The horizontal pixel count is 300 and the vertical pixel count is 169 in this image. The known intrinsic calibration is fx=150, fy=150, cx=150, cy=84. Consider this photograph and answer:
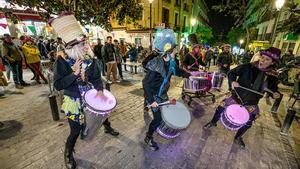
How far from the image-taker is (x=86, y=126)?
8.09ft

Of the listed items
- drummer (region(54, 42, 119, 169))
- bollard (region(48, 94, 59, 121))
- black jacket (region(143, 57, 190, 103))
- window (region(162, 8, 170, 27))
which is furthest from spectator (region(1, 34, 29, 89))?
window (region(162, 8, 170, 27))

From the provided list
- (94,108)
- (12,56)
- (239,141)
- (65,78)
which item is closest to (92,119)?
(94,108)

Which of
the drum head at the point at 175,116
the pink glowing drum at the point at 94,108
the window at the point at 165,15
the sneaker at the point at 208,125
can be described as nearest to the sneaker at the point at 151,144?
the drum head at the point at 175,116

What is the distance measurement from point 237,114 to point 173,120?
4.82 feet

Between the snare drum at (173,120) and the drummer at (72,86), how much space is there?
104 cm

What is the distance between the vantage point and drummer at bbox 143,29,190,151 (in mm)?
2387

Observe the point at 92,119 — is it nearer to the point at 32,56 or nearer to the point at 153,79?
the point at 153,79

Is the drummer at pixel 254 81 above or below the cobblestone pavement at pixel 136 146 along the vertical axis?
above

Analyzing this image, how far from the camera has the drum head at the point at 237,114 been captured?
9.52ft

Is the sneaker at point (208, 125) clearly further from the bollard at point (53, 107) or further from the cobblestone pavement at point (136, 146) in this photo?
the bollard at point (53, 107)

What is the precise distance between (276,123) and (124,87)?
551 centimetres

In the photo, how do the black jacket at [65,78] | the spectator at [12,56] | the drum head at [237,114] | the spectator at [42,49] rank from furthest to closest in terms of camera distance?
the spectator at [42,49], the spectator at [12,56], the drum head at [237,114], the black jacket at [65,78]

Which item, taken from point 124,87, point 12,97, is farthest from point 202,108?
point 12,97

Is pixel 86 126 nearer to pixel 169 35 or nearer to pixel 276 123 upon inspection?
pixel 169 35
